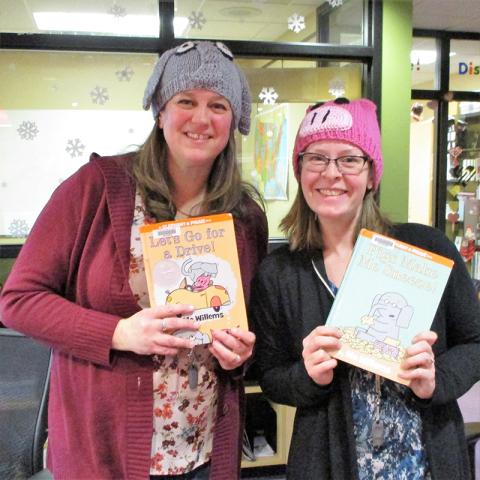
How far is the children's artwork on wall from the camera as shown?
12.1 feet

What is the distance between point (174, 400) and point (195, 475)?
8.7 inches

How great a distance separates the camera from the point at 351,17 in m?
3.93

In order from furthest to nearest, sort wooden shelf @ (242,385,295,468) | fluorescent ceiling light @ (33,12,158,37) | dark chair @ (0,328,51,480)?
fluorescent ceiling light @ (33,12,158,37) → wooden shelf @ (242,385,295,468) → dark chair @ (0,328,51,480)

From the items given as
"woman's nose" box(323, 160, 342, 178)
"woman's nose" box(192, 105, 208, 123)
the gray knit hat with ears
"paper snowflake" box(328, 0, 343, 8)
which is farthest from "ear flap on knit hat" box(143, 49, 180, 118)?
"paper snowflake" box(328, 0, 343, 8)

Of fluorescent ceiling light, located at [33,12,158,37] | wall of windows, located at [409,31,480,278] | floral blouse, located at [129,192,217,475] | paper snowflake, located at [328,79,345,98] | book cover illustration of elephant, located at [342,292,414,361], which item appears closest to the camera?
book cover illustration of elephant, located at [342,292,414,361]

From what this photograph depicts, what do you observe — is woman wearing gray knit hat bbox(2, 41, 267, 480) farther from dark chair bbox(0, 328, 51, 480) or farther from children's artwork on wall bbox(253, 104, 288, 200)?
children's artwork on wall bbox(253, 104, 288, 200)

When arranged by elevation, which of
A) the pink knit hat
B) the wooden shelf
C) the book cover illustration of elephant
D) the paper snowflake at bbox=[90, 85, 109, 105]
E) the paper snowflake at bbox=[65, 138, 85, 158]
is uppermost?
the paper snowflake at bbox=[90, 85, 109, 105]

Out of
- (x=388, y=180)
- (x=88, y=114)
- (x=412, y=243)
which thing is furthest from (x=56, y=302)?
(x=388, y=180)

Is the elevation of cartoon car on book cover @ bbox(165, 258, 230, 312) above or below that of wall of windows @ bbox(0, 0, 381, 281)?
below

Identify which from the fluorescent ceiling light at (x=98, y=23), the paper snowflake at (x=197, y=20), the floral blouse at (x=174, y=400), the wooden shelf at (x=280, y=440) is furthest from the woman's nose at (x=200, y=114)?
the paper snowflake at (x=197, y=20)

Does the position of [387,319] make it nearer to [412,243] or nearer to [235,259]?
[412,243]

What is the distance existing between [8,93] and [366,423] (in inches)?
121

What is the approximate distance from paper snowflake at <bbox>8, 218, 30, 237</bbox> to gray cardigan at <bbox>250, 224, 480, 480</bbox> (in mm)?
2533

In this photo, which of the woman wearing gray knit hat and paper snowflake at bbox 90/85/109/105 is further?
paper snowflake at bbox 90/85/109/105
